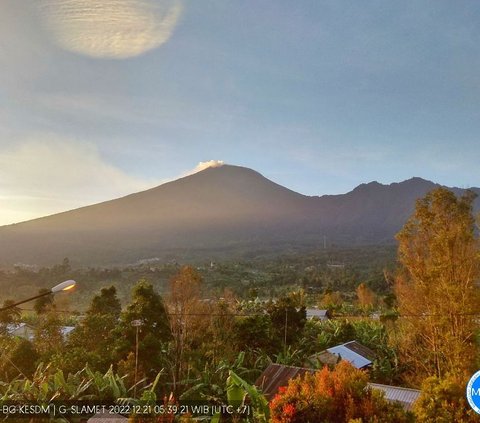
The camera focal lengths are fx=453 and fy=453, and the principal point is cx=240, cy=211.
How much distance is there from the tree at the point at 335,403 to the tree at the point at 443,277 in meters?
5.46

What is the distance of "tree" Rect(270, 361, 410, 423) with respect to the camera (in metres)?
8.54

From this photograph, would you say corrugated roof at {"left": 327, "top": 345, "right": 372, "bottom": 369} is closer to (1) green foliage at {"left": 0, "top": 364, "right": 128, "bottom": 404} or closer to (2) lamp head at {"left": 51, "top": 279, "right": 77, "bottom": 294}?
(1) green foliage at {"left": 0, "top": 364, "right": 128, "bottom": 404}

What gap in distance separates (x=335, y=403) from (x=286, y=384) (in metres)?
6.94

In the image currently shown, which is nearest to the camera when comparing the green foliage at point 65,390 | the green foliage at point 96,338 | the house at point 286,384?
the green foliage at point 65,390

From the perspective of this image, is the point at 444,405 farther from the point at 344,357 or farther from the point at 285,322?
the point at 285,322

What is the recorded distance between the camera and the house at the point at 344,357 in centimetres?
1994

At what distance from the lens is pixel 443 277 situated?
44.5ft

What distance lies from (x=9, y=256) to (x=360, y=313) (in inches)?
3968

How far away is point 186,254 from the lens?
120688mm

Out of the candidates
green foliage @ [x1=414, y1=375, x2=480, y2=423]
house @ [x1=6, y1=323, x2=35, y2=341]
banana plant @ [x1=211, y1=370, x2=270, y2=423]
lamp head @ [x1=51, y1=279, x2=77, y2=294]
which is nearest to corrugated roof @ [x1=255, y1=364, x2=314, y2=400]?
banana plant @ [x1=211, y1=370, x2=270, y2=423]

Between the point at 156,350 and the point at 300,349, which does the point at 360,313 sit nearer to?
the point at 300,349

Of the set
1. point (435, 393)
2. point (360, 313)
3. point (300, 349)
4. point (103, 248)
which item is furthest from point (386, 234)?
point (435, 393)

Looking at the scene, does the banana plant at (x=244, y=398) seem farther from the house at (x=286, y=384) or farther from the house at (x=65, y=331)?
the house at (x=65, y=331)

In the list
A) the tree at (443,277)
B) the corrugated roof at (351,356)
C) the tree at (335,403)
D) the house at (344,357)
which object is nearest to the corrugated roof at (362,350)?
the house at (344,357)
